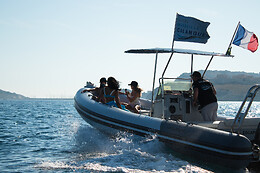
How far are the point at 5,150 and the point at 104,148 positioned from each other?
7.67ft

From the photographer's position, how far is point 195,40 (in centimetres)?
689

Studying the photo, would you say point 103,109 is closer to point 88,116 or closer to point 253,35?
point 88,116

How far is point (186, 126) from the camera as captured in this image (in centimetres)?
585

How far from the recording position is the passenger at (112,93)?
301 inches

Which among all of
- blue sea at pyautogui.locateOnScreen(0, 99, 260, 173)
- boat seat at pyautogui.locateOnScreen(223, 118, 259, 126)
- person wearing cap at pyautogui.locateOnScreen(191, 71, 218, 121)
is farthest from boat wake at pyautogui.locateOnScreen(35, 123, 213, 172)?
person wearing cap at pyautogui.locateOnScreen(191, 71, 218, 121)

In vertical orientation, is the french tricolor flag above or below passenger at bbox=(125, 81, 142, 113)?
above

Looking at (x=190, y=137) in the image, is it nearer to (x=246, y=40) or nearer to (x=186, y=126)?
(x=186, y=126)

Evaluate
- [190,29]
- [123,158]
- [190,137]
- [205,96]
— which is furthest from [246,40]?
[123,158]

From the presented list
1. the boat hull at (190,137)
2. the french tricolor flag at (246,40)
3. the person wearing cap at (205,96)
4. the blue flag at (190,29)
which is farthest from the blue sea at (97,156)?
the french tricolor flag at (246,40)

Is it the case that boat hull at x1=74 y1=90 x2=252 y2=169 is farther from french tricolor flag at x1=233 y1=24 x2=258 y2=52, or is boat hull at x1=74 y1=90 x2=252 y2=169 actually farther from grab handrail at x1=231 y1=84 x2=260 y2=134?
french tricolor flag at x1=233 y1=24 x2=258 y2=52

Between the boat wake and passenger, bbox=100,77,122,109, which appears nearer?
the boat wake

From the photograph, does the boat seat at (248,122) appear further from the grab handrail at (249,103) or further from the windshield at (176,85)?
Result: the windshield at (176,85)

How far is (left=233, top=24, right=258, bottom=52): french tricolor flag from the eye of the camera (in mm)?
7113

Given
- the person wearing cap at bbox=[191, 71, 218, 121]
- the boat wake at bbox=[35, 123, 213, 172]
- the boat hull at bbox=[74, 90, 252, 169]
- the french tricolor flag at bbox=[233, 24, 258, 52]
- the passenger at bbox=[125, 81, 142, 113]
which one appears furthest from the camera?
the passenger at bbox=[125, 81, 142, 113]
